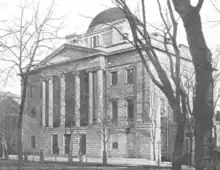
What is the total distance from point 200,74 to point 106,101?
38.3 m

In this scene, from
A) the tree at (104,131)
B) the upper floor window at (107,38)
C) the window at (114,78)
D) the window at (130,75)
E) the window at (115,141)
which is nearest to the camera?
the tree at (104,131)

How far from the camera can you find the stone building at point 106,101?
39.7 metres

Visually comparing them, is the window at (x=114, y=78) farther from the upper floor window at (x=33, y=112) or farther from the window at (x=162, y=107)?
the upper floor window at (x=33, y=112)

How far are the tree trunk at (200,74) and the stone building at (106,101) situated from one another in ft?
99.9

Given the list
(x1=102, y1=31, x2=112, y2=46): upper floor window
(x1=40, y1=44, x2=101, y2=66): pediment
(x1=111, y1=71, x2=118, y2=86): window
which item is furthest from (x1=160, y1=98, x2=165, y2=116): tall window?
(x1=102, y1=31, x2=112, y2=46): upper floor window

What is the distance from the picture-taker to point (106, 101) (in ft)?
142

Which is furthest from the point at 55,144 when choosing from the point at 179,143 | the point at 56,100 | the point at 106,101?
the point at 179,143

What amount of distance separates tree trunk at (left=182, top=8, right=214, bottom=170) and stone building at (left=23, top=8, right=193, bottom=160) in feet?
99.9

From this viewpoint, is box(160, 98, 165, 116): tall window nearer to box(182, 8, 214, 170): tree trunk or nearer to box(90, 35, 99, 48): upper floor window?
box(90, 35, 99, 48): upper floor window

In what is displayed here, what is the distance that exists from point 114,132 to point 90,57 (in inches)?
389

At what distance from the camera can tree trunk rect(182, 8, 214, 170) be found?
5137 millimetres

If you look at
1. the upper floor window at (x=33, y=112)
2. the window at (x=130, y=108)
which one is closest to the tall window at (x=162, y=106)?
the window at (x=130, y=108)

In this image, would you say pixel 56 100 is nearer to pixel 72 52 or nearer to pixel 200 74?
pixel 72 52

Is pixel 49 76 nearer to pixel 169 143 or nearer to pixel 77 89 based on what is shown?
pixel 77 89
